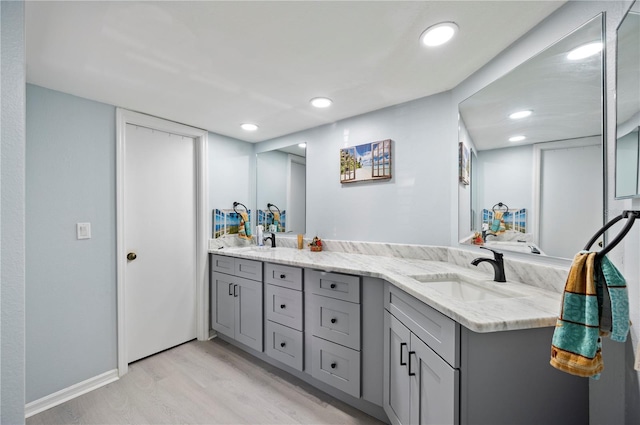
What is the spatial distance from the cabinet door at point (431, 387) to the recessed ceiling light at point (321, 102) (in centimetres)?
178

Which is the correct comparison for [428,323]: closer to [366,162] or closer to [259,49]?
[366,162]

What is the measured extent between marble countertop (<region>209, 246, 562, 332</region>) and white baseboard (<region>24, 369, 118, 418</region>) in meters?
1.50

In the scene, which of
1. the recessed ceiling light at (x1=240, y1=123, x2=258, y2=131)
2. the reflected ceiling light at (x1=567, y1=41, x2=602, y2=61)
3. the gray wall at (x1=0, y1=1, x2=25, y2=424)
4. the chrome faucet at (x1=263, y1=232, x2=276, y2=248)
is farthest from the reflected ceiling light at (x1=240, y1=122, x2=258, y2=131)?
the reflected ceiling light at (x1=567, y1=41, x2=602, y2=61)

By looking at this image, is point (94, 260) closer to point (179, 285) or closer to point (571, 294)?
point (179, 285)

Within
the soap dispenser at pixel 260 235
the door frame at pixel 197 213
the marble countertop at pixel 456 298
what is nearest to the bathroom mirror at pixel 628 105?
the marble countertop at pixel 456 298

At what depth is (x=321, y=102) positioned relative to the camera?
214 cm

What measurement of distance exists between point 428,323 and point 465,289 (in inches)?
22.1

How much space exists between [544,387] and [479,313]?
15.0 inches

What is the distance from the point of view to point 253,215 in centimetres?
326

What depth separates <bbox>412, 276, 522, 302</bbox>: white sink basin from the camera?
1353 millimetres

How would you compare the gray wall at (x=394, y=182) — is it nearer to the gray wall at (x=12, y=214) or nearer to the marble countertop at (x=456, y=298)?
the marble countertop at (x=456, y=298)

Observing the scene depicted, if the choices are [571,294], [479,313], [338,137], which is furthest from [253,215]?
[571,294]

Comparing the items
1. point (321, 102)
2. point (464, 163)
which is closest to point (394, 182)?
point (464, 163)

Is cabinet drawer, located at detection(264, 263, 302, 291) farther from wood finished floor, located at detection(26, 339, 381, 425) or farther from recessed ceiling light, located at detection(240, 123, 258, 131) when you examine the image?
recessed ceiling light, located at detection(240, 123, 258, 131)
